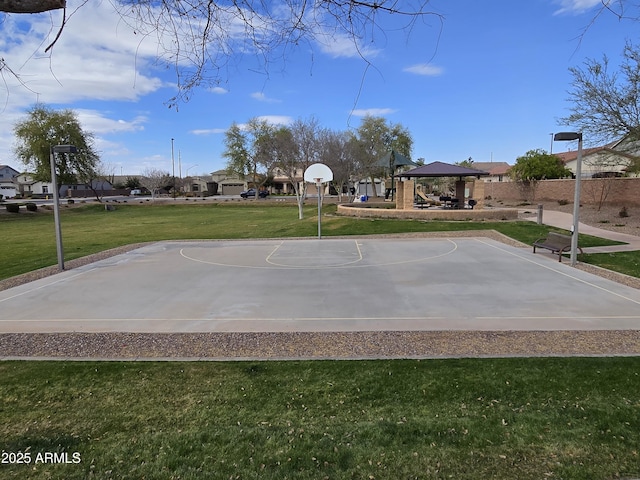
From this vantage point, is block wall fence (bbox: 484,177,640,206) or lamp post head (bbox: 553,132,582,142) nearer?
lamp post head (bbox: 553,132,582,142)

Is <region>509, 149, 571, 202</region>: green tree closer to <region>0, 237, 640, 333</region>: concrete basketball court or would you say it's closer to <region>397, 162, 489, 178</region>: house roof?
<region>397, 162, 489, 178</region>: house roof

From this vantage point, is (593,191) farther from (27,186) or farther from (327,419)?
(27,186)

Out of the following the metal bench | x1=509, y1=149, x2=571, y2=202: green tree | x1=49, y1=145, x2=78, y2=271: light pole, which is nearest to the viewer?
x1=49, y1=145, x2=78, y2=271: light pole

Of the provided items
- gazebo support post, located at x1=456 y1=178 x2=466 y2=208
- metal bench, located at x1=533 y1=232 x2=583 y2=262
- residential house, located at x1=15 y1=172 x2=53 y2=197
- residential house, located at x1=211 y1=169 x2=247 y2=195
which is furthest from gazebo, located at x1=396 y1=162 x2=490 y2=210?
residential house, located at x1=15 y1=172 x2=53 y2=197

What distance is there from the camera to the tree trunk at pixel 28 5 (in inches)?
89.5

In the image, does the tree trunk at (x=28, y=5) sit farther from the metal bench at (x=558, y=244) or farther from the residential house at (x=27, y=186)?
the residential house at (x=27, y=186)

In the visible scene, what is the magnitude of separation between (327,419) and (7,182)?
110850 mm

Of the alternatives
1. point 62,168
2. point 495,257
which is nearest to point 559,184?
point 495,257

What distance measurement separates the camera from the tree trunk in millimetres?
2273

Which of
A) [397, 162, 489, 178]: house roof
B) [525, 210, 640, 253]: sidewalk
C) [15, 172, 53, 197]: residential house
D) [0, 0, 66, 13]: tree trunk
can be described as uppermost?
[15, 172, 53, 197]: residential house

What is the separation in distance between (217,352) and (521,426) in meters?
3.79

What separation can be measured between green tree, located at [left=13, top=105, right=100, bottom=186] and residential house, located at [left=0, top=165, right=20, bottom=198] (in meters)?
39.3

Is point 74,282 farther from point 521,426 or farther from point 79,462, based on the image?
point 521,426

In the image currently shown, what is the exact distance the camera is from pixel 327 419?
12.5 ft
